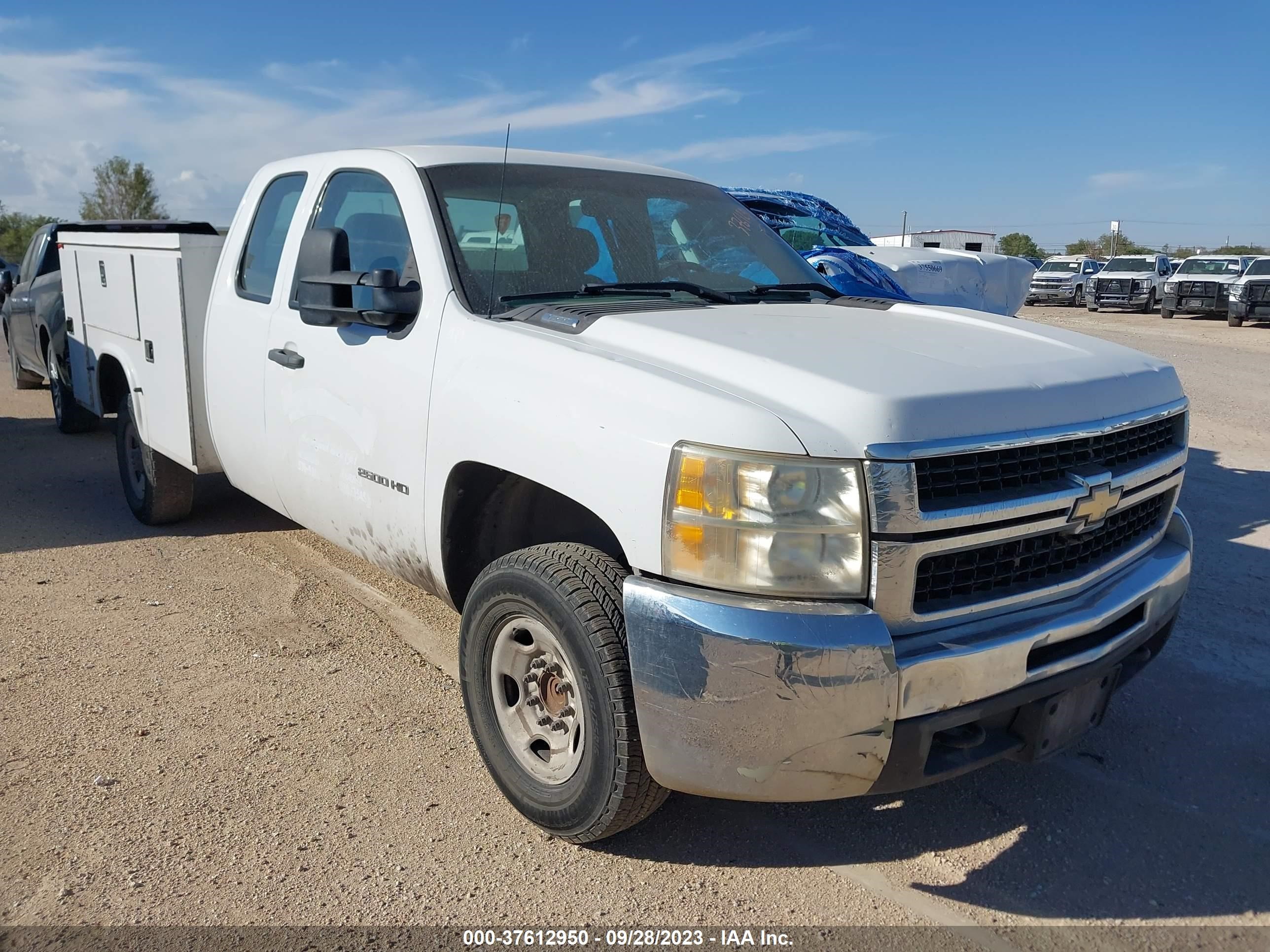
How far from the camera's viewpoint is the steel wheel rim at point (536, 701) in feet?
9.20

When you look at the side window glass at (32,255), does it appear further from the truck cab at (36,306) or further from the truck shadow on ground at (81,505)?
the truck shadow on ground at (81,505)

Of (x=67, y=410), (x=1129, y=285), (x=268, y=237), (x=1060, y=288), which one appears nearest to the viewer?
(x=268, y=237)

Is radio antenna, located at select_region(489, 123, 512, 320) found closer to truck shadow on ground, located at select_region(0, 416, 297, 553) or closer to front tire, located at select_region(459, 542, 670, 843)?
front tire, located at select_region(459, 542, 670, 843)

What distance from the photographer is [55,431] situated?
30.5ft

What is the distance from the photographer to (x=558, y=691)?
2855 millimetres

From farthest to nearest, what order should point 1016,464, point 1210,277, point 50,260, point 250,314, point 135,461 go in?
point 1210,277, point 50,260, point 135,461, point 250,314, point 1016,464

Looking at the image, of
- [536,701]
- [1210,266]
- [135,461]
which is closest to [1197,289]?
[1210,266]

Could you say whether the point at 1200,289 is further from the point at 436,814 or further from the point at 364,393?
the point at 436,814

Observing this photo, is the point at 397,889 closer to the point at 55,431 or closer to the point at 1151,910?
the point at 1151,910

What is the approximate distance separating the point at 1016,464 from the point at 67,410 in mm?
8756

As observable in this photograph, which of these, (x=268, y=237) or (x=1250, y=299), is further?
(x=1250, y=299)

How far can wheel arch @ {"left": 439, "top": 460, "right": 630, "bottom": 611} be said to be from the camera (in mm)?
3184

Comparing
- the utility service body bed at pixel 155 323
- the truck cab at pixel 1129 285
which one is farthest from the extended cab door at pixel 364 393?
the truck cab at pixel 1129 285

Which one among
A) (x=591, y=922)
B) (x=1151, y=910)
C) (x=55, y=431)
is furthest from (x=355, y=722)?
(x=55, y=431)
